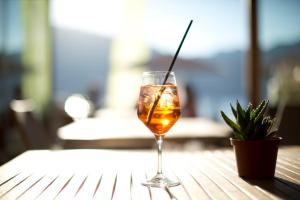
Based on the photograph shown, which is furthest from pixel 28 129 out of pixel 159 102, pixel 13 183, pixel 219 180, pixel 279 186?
pixel 279 186

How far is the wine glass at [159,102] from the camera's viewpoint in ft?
4.35

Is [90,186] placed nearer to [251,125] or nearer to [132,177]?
[132,177]

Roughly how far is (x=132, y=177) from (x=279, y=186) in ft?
1.41

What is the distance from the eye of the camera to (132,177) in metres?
1.33

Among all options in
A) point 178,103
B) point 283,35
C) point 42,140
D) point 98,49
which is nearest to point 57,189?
point 178,103

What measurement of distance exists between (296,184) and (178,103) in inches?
16.4

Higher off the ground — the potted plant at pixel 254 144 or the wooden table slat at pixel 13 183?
the potted plant at pixel 254 144

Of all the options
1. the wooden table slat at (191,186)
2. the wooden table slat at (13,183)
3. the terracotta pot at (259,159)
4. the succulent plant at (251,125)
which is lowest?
the wooden table slat at (13,183)

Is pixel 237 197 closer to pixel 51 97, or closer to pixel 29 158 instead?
pixel 29 158

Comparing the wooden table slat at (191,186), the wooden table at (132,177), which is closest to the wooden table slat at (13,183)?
the wooden table at (132,177)

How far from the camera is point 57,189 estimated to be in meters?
1.17

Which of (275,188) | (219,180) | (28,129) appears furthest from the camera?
(28,129)

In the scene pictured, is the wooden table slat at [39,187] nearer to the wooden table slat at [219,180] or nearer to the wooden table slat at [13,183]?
the wooden table slat at [13,183]

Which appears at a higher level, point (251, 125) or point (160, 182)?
point (251, 125)
